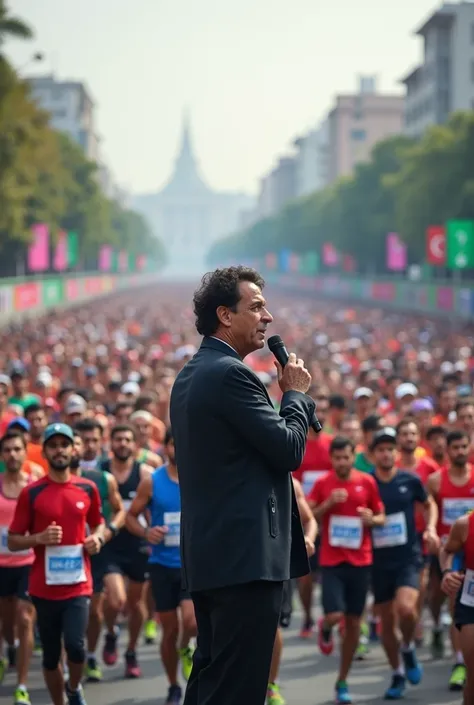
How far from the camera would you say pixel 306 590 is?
1234 centimetres

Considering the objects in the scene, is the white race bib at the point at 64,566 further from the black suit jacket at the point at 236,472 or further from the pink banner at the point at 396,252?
the pink banner at the point at 396,252

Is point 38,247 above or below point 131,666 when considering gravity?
above

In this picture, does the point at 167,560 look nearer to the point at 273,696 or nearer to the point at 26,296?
the point at 273,696

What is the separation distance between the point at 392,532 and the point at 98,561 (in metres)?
1.99

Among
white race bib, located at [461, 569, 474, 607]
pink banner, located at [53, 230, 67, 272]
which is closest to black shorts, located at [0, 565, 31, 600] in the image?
white race bib, located at [461, 569, 474, 607]

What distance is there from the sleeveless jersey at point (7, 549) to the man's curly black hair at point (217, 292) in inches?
202

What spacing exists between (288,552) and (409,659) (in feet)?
18.1

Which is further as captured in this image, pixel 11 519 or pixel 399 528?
pixel 399 528

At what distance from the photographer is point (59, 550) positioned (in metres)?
8.30

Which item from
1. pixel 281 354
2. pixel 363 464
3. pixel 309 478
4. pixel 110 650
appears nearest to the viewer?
pixel 281 354

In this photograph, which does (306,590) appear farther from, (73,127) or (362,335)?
(73,127)

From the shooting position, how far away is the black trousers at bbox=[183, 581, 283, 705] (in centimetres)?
473

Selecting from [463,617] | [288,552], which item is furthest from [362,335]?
[288,552]

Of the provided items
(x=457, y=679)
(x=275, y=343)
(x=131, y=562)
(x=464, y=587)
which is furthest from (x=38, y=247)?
(x=275, y=343)
